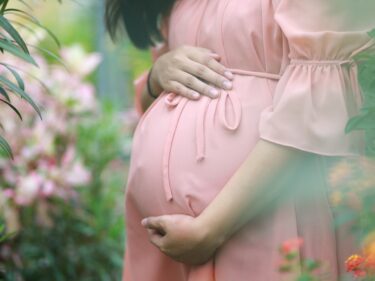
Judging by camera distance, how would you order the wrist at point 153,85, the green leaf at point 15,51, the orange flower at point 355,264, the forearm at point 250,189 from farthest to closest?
1. the wrist at point 153,85
2. the forearm at point 250,189
3. the green leaf at point 15,51
4. the orange flower at point 355,264

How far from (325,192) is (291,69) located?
319 mm

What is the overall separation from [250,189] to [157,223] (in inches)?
11.1

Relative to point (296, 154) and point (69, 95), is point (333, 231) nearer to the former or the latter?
point (296, 154)

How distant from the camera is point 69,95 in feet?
14.9

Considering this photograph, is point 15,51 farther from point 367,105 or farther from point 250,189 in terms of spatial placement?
point 367,105

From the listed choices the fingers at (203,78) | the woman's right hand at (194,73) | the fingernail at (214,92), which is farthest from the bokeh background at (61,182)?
the fingernail at (214,92)

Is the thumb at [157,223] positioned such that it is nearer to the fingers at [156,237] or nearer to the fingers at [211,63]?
the fingers at [156,237]

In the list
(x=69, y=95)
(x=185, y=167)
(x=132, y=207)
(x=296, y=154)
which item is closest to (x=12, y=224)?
(x=69, y=95)

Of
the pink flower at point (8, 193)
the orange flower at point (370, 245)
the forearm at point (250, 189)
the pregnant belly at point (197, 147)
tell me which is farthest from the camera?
the pink flower at point (8, 193)

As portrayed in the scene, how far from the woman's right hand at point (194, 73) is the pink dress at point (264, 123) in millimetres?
24

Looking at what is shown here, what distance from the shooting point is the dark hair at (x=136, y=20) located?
9.89 ft

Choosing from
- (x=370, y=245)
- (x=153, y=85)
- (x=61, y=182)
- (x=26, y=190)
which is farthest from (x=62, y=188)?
(x=370, y=245)

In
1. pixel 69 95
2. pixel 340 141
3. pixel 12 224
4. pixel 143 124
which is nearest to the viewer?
pixel 340 141

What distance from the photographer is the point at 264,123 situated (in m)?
2.27
